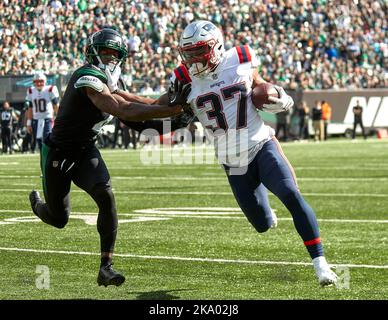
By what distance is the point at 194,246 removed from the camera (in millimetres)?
8250

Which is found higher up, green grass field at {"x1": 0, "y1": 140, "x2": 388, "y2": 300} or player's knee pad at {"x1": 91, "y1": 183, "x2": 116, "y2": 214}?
player's knee pad at {"x1": 91, "y1": 183, "x2": 116, "y2": 214}

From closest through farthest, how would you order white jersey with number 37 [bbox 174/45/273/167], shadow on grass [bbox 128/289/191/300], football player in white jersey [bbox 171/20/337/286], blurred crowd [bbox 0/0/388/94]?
shadow on grass [bbox 128/289/191/300] < football player in white jersey [bbox 171/20/337/286] < white jersey with number 37 [bbox 174/45/273/167] < blurred crowd [bbox 0/0/388/94]

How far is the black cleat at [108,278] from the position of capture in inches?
246

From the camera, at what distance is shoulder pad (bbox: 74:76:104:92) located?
21.0 feet

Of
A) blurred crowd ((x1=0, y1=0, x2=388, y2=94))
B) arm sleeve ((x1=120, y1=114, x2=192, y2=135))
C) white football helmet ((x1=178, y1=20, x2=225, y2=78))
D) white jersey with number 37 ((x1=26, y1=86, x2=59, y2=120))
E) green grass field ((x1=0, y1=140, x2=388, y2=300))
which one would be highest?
white football helmet ((x1=178, y1=20, x2=225, y2=78))

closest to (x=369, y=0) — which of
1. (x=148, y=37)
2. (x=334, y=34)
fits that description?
(x=334, y=34)

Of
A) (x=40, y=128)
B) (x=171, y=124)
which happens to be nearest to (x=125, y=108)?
(x=171, y=124)

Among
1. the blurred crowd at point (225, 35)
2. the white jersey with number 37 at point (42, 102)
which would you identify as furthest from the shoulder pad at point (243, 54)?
the blurred crowd at point (225, 35)

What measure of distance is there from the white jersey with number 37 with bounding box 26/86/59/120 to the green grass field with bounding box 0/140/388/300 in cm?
410

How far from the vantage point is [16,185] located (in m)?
14.5

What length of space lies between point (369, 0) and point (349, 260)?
105ft

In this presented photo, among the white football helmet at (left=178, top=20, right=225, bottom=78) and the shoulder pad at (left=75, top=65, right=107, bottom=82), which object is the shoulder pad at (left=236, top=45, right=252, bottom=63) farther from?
the shoulder pad at (left=75, top=65, right=107, bottom=82)

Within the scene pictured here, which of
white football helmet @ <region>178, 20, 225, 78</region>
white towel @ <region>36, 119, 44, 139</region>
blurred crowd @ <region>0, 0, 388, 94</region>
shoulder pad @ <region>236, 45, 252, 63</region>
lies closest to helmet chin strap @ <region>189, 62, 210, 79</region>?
white football helmet @ <region>178, 20, 225, 78</region>

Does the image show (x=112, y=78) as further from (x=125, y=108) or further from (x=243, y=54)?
(x=243, y=54)
